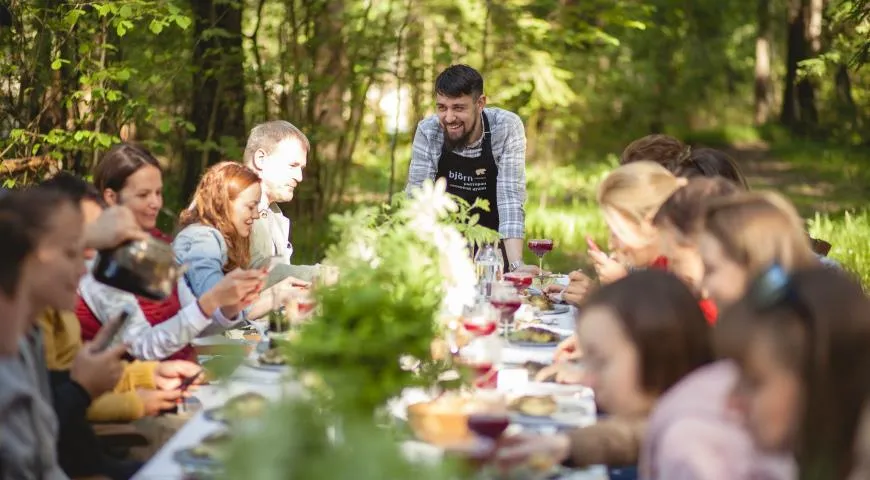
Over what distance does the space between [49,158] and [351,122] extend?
3.22 m

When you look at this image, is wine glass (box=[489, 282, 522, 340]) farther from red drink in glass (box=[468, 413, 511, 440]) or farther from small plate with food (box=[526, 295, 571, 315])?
red drink in glass (box=[468, 413, 511, 440])

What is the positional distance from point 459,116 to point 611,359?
3347 millimetres

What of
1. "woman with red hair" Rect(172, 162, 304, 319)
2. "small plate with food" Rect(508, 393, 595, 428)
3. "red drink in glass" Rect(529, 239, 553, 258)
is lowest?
"small plate with food" Rect(508, 393, 595, 428)

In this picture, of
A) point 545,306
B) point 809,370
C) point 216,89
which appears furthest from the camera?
point 216,89

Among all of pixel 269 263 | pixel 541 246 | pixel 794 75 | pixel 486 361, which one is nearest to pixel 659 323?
pixel 486 361

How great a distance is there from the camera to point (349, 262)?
3021 millimetres

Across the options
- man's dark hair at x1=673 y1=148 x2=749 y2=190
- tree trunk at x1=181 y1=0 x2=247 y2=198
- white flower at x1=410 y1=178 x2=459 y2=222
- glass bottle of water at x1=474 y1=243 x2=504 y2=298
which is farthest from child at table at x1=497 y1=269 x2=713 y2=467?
tree trunk at x1=181 y1=0 x2=247 y2=198

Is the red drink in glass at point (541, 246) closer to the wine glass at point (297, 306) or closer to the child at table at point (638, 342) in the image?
the wine glass at point (297, 306)

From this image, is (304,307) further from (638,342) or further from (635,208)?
(638,342)

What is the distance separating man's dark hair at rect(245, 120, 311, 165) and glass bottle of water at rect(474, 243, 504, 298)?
987 millimetres

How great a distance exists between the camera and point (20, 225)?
265cm

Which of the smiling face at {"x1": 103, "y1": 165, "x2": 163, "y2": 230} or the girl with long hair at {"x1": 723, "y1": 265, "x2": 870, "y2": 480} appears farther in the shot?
the smiling face at {"x1": 103, "y1": 165, "x2": 163, "y2": 230}

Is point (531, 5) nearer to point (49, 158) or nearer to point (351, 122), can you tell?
point (351, 122)

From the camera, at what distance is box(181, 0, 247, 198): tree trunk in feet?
27.5
